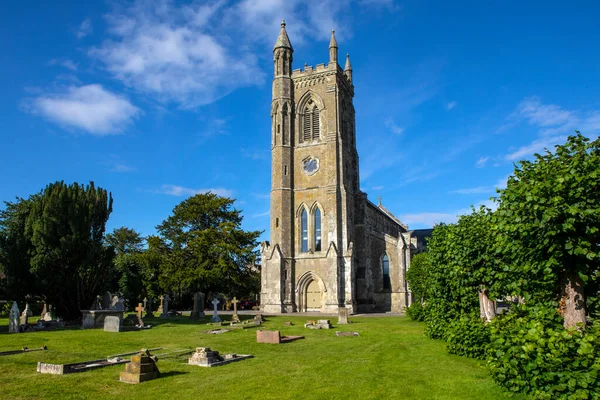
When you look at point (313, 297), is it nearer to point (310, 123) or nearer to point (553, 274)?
point (310, 123)

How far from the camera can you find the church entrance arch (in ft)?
130

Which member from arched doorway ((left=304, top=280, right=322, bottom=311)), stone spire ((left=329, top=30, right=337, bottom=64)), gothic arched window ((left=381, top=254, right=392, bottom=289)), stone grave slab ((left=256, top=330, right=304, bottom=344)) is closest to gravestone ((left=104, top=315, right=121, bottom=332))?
stone grave slab ((left=256, top=330, right=304, bottom=344))

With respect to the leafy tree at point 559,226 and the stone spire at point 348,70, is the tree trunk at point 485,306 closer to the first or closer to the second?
the leafy tree at point 559,226

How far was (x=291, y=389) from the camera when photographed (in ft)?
32.4

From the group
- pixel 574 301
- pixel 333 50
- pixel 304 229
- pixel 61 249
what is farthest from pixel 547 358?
pixel 333 50

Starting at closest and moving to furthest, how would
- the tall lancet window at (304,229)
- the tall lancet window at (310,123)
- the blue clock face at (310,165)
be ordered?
the tall lancet window at (304,229) < the blue clock face at (310,165) < the tall lancet window at (310,123)

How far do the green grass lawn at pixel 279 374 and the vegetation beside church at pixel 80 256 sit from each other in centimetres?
790

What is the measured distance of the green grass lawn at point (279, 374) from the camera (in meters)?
9.52

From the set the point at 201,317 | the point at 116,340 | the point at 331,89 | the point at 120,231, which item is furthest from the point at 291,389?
the point at 120,231

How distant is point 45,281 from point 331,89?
2823 centimetres

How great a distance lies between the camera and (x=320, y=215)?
133ft

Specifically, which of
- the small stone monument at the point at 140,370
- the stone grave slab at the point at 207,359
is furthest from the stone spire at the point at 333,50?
the small stone monument at the point at 140,370

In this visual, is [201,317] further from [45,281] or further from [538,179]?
[538,179]

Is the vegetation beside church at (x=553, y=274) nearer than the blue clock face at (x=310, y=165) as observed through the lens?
Yes
